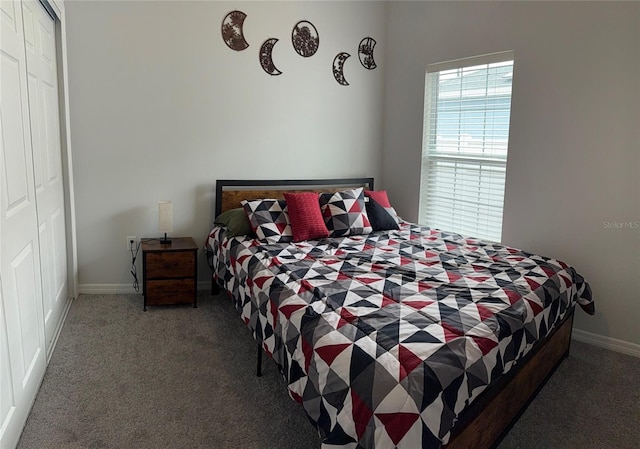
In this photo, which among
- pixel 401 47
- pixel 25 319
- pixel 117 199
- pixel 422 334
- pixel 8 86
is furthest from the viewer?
pixel 401 47

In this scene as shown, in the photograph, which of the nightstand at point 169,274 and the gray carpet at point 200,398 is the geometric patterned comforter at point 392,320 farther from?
the nightstand at point 169,274

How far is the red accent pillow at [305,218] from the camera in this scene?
3322 millimetres

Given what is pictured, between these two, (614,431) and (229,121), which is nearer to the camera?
(614,431)

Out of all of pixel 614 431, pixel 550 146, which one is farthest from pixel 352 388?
pixel 550 146

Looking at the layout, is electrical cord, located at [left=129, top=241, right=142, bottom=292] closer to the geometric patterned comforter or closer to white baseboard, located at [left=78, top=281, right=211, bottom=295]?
white baseboard, located at [left=78, top=281, right=211, bottom=295]

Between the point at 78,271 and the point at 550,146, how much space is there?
3.65 meters

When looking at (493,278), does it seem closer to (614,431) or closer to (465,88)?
(614,431)

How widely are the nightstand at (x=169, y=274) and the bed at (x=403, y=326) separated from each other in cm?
26

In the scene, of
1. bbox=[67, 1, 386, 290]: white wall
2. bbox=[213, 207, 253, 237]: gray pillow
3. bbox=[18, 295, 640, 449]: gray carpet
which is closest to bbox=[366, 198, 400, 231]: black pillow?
bbox=[67, 1, 386, 290]: white wall

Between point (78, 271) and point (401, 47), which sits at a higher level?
point (401, 47)

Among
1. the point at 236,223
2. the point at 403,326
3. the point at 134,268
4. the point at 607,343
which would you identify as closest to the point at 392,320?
the point at 403,326

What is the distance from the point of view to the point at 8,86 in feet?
6.43

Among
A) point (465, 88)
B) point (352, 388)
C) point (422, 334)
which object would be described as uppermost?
point (465, 88)

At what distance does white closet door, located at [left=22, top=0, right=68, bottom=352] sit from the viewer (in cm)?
250
